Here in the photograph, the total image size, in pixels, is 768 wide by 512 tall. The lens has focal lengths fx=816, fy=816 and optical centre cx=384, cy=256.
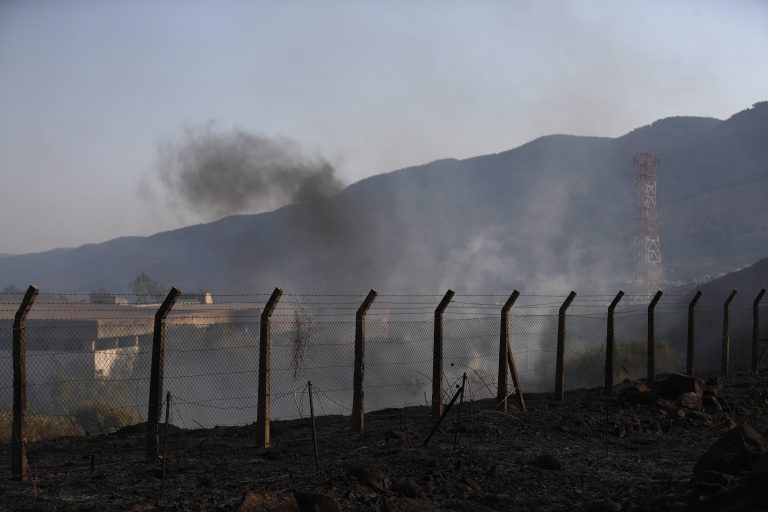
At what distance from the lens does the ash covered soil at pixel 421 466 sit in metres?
7.70

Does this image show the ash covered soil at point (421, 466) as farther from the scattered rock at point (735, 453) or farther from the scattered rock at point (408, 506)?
the scattered rock at point (735, 453)

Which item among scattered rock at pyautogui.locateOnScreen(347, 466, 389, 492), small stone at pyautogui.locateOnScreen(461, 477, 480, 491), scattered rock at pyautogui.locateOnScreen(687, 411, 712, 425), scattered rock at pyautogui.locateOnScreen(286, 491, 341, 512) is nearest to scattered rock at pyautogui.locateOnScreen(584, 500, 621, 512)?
small stone at pyautogui.locateOnScreen(461, 477, 480, 491)

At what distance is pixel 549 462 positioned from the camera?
9.44 m

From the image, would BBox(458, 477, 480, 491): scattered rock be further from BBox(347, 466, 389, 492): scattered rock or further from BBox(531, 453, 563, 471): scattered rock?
BBox(531, 453, 563, 471): scattered rock

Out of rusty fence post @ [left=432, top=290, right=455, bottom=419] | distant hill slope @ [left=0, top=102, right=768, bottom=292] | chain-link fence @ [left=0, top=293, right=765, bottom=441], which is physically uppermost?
distant hill slope @ [left=0, top=102, right=768, bottom=292]

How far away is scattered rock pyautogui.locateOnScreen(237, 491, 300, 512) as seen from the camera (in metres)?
6.80

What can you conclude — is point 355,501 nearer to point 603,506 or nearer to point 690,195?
point 603,506

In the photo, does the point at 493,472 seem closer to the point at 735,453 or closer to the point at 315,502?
the point at 735,453

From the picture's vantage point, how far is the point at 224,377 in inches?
1646

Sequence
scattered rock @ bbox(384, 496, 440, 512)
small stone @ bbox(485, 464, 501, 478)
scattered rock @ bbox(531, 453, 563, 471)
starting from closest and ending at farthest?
scattered rock @ bbox(384, 496, 440, 512) → small stone @ bbox(485, 464, 501, 478) → scattered rock @ bbox(531, 453, 563, 471)

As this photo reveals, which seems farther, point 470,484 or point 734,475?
point 470,484

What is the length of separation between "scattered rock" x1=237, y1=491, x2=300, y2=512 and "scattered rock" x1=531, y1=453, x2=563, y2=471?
3.53 m

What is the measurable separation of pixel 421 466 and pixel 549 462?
61.8 inches

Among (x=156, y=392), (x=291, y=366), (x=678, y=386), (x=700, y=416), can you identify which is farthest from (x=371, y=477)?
(x=291, y=366)
